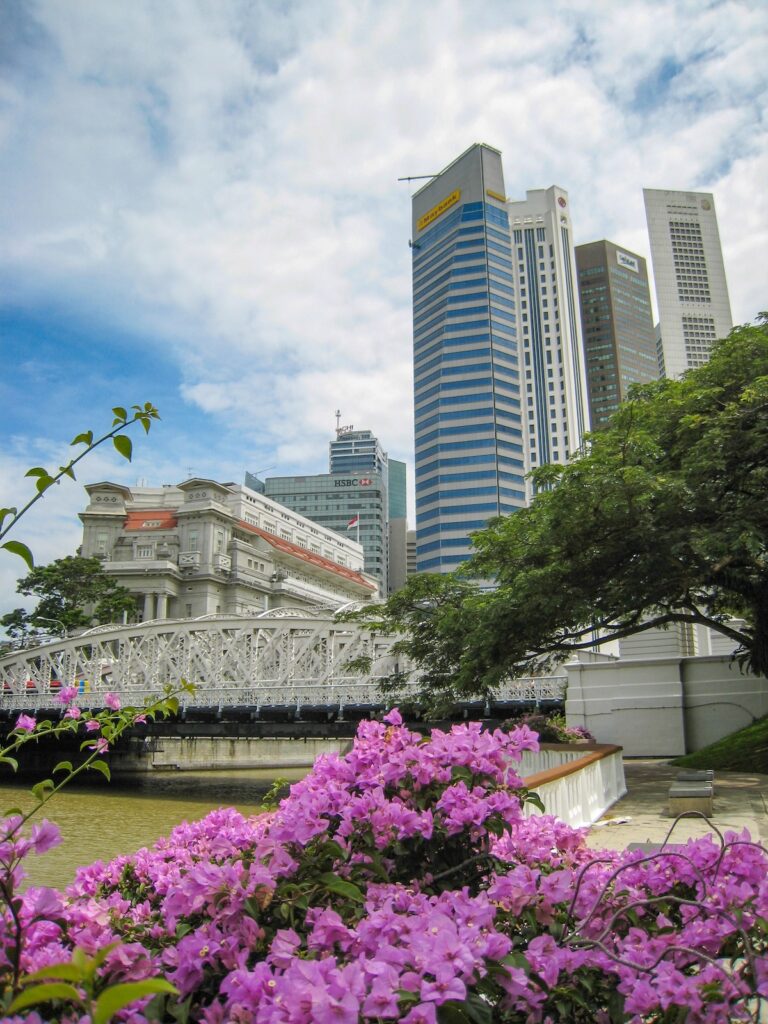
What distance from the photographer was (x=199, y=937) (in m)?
2.20

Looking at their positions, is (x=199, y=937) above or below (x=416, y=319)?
below

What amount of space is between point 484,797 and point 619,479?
1114cm

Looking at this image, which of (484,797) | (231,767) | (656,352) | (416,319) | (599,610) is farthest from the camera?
(656,352)

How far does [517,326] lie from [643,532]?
122 meters

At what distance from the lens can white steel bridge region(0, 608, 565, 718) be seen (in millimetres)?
34562

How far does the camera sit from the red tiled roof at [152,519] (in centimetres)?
7969

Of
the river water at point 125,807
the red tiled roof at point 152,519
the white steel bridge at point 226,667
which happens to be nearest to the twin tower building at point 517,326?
the red tiled roof at point 152,519

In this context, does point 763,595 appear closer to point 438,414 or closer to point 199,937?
point 199,937

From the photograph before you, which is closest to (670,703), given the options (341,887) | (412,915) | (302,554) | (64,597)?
(412,915)

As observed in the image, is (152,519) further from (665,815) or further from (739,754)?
(665,815)

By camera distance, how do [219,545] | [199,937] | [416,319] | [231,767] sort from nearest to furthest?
[199,937]
[231,767]
[219,545]
[416,319]

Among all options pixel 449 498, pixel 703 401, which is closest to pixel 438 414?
pixel 449 498

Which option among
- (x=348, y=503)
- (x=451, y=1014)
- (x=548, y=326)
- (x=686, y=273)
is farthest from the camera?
(x=686, y=273)

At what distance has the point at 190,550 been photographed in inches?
3041
